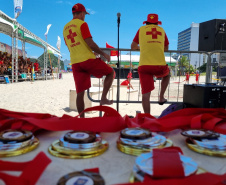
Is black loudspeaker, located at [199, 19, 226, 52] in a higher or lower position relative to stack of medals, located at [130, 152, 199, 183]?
higher

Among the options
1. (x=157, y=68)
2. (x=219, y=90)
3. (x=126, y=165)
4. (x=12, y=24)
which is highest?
(x=12, y=24)

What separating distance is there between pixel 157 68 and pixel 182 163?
2456 millimetres

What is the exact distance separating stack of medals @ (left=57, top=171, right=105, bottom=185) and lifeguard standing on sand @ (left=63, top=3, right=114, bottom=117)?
2.30 metres

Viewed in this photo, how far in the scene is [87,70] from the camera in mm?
2832

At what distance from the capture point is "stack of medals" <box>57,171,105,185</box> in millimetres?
486

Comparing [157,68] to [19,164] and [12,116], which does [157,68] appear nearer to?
[12,116]

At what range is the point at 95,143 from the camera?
27.8 inches

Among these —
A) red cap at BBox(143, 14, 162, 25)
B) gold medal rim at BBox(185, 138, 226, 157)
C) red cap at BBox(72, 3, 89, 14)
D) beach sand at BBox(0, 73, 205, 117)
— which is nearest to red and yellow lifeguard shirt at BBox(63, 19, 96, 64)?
red cap at BBox(72, 3, 89, 14)

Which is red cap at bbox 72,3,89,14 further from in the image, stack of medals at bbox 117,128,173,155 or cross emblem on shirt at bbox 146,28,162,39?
stack of medals at bbox 117,128,173,155

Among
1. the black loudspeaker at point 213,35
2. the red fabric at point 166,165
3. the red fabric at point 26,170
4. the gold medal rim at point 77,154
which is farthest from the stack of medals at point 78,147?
the black loudspeaker at point 213,35

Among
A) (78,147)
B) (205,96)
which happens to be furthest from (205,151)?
(205,96)

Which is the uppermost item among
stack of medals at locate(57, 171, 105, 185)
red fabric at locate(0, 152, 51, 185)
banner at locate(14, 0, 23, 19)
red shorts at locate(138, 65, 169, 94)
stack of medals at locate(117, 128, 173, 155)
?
banner at locate(14, 0, 23, 19)

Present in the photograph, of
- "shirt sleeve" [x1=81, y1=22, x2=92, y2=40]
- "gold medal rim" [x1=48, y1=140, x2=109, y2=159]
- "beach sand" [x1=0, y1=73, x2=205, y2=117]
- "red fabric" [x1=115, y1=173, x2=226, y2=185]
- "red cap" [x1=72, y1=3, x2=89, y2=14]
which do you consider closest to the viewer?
"red fabric" [x1=115, y1=173, x2=226, y2=185]

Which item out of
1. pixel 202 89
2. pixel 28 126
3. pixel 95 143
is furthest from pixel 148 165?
pixel 202 89
